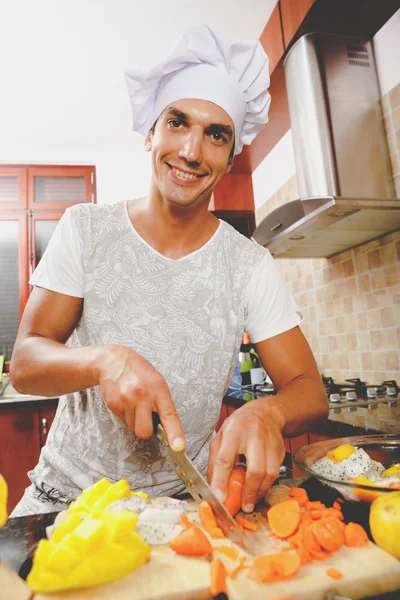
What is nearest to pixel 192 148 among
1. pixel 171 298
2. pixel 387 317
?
pixel 171 298

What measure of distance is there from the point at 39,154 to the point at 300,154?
9.30 ft

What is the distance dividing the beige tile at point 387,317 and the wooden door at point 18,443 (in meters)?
2.09

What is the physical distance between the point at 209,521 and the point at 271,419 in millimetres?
225

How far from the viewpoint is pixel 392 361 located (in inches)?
81.0

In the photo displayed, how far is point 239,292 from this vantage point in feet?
3.73

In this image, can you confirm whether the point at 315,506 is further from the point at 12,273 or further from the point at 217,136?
the point at 12,273

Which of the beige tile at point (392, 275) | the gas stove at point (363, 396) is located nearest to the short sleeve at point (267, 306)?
the gas stove at point (363, 396)

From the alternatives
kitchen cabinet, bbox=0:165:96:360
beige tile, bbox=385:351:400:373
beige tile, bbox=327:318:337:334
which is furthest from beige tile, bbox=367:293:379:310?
kitchen cabinet, bbox=0:165:96:360

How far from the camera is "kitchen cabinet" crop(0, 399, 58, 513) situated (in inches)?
108

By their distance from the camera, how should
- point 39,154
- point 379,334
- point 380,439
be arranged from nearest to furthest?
1. point 380,439
2. point 379,334
3. point 39,154

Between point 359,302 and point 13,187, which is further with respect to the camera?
point 13,187

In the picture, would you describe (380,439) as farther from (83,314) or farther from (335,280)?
(335,280)

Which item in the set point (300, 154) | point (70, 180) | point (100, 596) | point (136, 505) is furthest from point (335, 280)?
point (70, 180)

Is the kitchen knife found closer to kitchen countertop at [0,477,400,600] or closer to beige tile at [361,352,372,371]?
kitchen countertop at [0,477,400,600]
